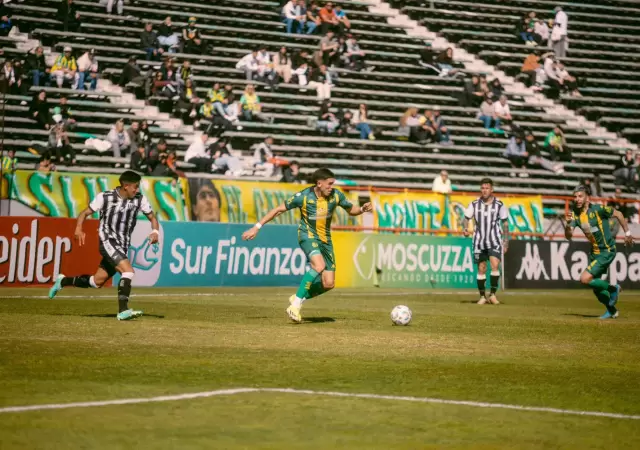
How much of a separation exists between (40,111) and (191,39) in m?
6.88

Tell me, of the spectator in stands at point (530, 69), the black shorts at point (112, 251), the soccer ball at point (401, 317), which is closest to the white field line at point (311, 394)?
the soccer ball at point (401, 317)

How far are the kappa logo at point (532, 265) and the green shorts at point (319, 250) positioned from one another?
1533 cm

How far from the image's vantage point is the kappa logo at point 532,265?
105ft

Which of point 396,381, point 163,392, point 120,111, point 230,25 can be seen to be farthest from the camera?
point 230,25

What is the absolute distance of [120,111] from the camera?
108 feet

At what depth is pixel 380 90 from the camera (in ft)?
129

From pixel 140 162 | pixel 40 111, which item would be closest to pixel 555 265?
pixel 140 162

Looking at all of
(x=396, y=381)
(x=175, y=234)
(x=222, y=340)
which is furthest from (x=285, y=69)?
(x=396, y=381)

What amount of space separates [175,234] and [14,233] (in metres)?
4.07

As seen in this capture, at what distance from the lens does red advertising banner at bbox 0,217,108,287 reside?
24.2m

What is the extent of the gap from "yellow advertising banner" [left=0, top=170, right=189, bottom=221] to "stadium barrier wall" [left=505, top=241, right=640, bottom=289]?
32.8ft

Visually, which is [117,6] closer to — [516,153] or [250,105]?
[250,105]

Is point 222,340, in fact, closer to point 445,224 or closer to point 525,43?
point 445,224

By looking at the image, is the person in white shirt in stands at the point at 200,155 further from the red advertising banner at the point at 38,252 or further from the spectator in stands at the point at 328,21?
the spectator in stands at the point at 328,21
